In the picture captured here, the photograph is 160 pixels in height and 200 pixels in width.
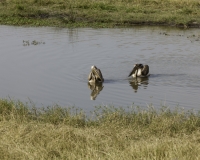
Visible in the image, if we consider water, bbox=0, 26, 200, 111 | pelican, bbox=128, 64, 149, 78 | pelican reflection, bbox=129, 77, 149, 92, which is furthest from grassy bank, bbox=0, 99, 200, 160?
pelican, bbox=128, 64, 149, 78

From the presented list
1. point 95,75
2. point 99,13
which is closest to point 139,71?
point 95,75

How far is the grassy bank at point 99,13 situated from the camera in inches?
983

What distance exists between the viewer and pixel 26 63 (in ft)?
51.0

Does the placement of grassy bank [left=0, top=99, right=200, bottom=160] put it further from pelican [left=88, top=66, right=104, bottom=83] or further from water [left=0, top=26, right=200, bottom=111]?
pelican [left=88, top=66, right=104, bottom=83]

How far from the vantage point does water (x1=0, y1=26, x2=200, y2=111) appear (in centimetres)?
1200

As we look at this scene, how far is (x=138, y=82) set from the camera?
13.9 m

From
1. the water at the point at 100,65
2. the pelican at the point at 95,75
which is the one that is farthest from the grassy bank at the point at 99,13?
the pelican at the point at 95,75

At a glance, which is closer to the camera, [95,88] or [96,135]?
[96,135]

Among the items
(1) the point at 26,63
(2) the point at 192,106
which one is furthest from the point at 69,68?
(2) the point at 192,106

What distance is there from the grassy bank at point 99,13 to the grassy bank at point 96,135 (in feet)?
50.5

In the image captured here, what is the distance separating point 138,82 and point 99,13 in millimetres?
12932

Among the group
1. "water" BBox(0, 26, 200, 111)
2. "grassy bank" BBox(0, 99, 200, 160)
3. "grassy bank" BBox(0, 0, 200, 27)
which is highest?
"grassy bank" BBox(0, 0, 200, 27)

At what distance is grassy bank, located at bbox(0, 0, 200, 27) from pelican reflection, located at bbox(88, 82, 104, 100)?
36.5ft

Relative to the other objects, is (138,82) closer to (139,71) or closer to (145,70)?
(139,71)
